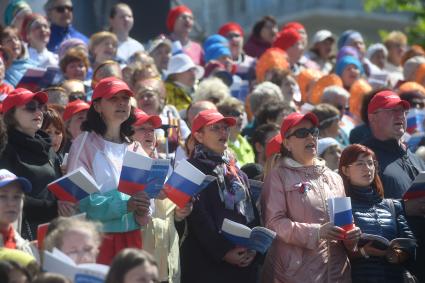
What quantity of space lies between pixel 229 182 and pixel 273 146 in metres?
1.20

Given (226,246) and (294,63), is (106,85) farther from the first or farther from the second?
(294,63)

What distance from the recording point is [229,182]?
407 inches

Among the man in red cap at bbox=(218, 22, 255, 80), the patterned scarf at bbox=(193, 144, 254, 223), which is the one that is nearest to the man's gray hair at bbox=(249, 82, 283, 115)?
the man in red cap at bbox=(218, 22, 255, 80)

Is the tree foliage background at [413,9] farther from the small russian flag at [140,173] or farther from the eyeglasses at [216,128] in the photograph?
the small russian flag at [140,173]

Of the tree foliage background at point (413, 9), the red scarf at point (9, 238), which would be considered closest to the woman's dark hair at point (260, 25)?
the tree foliage background at point (413, 9)

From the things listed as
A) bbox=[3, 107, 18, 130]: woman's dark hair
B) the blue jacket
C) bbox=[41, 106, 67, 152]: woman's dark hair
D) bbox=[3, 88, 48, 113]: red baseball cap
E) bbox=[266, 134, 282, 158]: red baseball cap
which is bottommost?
the blue jacket

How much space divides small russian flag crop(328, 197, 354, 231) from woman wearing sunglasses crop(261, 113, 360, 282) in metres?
0.06

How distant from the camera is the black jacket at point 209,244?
10141 mm

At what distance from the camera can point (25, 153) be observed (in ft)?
32.1

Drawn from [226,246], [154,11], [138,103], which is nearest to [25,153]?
[226,246]

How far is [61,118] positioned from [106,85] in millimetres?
996

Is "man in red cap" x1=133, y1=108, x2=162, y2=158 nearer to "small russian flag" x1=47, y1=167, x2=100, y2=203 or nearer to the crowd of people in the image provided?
the crowd of people

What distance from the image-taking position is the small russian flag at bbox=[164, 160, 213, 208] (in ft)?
31.6

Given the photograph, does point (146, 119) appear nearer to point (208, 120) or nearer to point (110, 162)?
point (208, 120)
